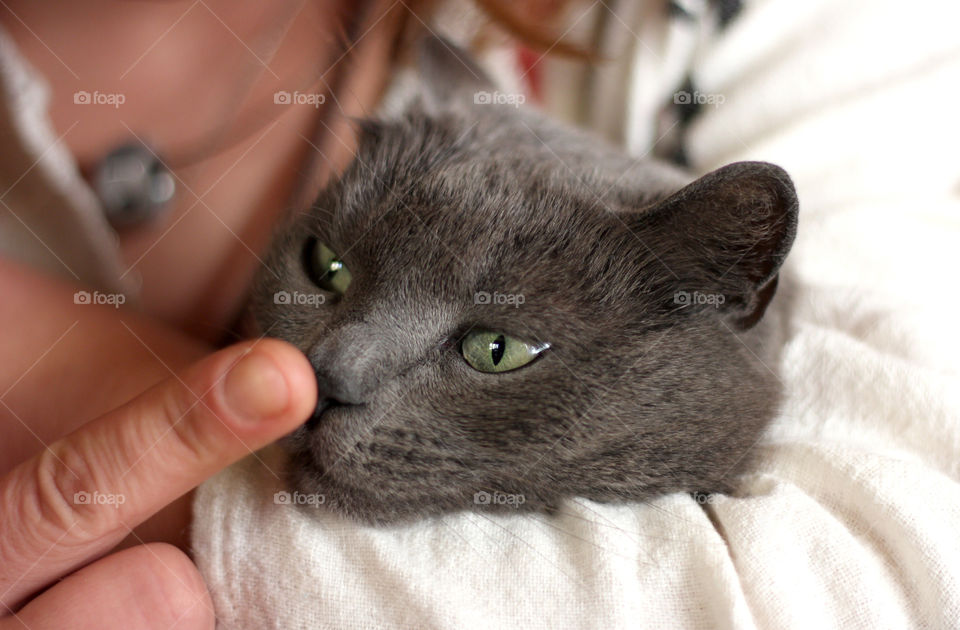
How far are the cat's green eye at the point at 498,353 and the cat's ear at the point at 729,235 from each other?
0.71 ft

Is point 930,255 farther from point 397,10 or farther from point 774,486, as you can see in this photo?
point 397,10

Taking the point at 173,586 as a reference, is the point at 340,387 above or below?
above

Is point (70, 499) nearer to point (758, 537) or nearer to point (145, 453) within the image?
point (145, 453)

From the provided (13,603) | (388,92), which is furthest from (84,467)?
(388,92)

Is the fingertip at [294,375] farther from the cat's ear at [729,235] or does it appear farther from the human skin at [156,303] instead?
the cat's ear at [729,235]

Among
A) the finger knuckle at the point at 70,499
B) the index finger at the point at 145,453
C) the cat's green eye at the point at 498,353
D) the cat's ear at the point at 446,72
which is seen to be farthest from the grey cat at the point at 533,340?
the cat's ear at the point at 446,72

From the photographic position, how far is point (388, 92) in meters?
1.66

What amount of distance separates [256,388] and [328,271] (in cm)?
33

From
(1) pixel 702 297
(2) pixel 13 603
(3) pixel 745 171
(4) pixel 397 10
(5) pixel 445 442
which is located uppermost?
(4) pixel 397 10

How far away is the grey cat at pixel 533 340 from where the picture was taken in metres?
0.85

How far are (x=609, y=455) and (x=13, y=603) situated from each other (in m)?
0.76

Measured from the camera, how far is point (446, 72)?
1352 millimetres

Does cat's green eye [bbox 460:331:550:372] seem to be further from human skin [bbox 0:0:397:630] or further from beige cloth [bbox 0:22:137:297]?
beige cloth [bbox 0:22:137:297]

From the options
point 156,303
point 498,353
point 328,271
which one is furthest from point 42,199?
point 498,353
